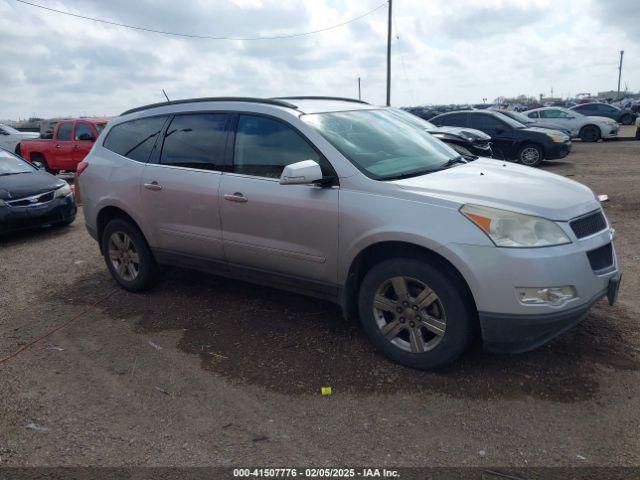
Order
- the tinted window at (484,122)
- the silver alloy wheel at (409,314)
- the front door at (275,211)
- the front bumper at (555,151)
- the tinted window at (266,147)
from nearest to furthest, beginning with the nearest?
the silver alloy wheel at (409,314) < the front door at (275,211) < the tinted window at (266,147) < the front bumper at (555,151) < the tinted window at (484,122)

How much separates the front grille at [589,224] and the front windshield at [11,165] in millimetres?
8551

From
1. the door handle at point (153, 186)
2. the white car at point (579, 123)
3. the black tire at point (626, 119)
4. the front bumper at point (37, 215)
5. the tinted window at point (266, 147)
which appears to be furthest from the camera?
the black tire at point (626, 119)

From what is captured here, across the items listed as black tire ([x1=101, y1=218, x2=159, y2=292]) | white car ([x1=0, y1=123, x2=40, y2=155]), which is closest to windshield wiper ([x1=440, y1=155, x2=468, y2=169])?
black tire ([x1=101, y1=218, x2=159, y2=292])

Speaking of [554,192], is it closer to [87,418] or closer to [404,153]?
[404,153]

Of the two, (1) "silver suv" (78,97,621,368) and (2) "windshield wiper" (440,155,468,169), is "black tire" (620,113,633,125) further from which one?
(1) "silver suv" (78,97,621,368)

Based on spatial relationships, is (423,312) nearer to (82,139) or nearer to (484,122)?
(484,122)

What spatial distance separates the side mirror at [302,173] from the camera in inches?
137

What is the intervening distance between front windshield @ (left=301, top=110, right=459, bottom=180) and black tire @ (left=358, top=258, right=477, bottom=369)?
0.69m

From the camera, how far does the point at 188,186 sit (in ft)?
14.7

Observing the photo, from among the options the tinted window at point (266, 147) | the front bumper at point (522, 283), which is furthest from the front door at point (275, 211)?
the front bumper at point (522, 283)

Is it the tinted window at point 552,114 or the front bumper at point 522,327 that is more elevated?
the tinted window at point 552,114

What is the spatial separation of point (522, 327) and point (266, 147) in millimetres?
2305

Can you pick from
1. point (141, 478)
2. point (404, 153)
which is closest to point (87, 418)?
point (141, 478)

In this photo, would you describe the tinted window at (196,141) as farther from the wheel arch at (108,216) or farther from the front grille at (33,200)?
the front grille at (33,200)
